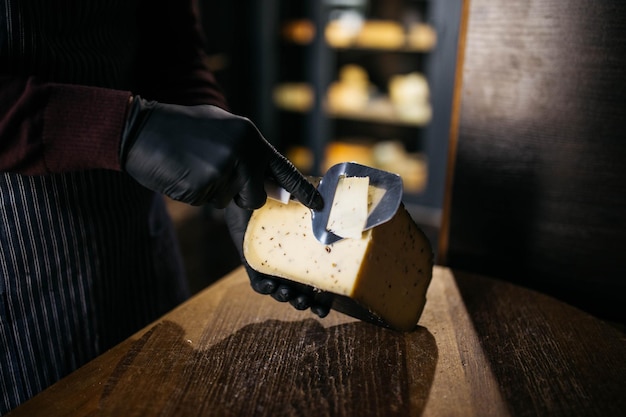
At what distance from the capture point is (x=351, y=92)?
13.1 feet

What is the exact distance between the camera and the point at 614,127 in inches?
50.1

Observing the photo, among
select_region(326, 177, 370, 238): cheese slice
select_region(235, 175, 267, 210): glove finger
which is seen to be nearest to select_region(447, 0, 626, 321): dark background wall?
select_region(326, 177, 370, 238): cheese slice

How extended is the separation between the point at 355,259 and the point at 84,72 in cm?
69

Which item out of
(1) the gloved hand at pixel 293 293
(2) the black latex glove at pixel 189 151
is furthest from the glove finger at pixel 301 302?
(2) the black latex glove at pixel 189 151

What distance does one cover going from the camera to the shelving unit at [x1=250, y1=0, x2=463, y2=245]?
144 inches

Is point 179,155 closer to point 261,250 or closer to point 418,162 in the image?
point 261,250

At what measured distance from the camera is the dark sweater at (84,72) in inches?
35.8

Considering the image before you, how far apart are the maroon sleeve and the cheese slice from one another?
0.39 m

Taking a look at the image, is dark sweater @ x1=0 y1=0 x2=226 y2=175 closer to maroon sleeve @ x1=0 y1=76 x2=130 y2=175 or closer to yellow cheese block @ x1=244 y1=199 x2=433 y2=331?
maroon sleeve @ x1=0 y1=76 x2=130 y2=175

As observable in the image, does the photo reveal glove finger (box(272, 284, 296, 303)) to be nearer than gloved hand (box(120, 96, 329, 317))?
No

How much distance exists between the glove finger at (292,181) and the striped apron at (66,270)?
0.44 m

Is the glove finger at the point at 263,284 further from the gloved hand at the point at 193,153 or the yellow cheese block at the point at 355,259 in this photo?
the gloved hand at the point at 193,153

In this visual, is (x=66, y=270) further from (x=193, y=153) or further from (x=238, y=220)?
(x=193, y=153)

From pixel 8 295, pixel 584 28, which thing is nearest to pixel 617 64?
pixel 584 28
